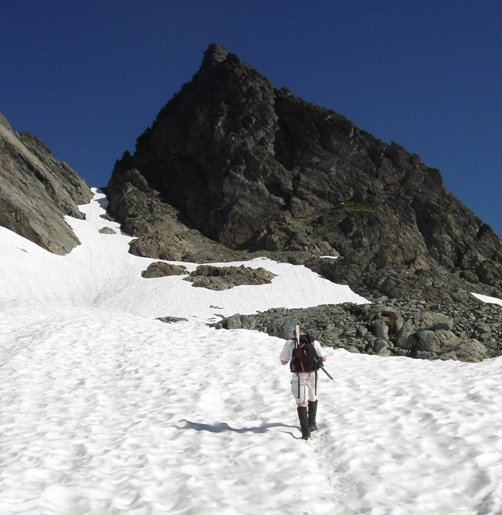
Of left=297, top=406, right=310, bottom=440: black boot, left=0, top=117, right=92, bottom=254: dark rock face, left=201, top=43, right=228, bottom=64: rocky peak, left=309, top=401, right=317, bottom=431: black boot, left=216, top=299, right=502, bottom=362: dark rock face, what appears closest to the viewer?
left=297, top=406, right=310, bottom=440: black boot

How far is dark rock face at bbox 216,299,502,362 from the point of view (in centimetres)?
1758

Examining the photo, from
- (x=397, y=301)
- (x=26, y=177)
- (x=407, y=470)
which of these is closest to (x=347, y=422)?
(x=407, y=470)

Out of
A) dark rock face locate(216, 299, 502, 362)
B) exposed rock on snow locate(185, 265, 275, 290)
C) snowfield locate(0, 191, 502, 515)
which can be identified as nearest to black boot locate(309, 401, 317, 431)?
snowfield locate(0, 191, 502, 515)

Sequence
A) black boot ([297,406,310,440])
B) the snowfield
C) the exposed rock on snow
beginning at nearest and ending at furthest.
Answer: the snowfield < black boot ([297,406,310,440]) < the exposed rock on snow

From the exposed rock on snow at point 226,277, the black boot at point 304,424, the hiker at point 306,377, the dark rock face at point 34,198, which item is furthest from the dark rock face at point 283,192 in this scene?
the black boot at point 304,424

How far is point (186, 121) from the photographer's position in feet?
337

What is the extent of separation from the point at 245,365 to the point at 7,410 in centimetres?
792

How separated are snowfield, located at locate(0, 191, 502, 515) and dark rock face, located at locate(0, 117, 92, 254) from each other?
3404cm

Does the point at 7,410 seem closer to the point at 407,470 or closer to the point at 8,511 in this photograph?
the point at 8,511

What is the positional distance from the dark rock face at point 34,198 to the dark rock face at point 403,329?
36471 mm

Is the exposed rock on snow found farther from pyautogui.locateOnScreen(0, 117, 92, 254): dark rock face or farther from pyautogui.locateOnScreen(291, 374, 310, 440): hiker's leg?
pyautogui.locateOnScreen(291, 374, 310, 440): hiker's leg

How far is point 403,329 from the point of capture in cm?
2020

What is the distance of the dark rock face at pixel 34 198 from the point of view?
164 feet

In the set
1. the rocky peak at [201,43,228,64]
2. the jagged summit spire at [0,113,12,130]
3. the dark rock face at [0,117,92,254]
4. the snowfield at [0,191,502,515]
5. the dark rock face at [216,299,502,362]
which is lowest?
the snowfield at [0,191,502,515]
